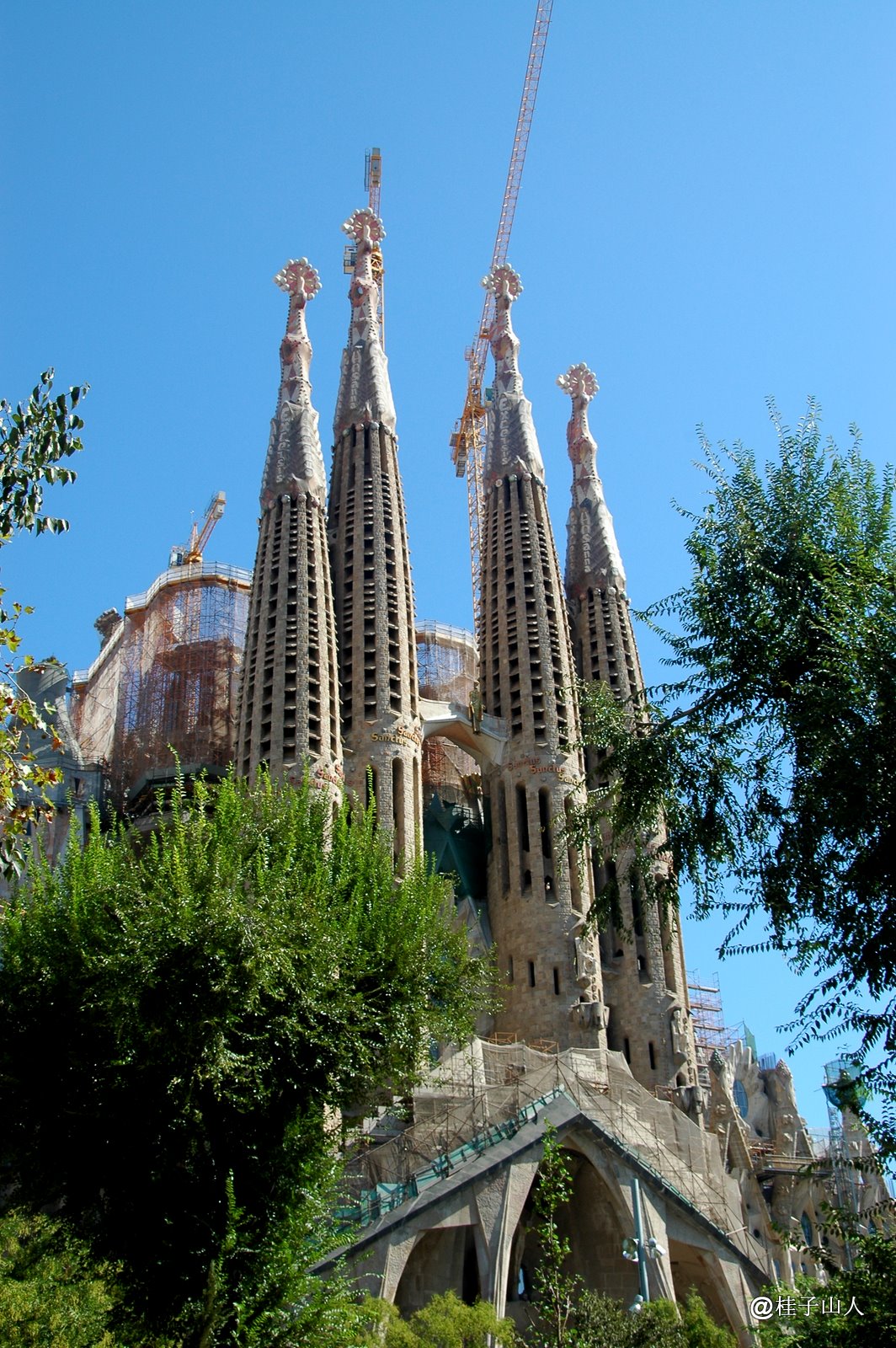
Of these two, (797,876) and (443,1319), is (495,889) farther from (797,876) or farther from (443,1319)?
(797,876)

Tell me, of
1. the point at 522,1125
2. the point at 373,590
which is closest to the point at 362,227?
the point at 373,590

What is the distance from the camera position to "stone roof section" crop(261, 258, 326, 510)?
43.8 metres

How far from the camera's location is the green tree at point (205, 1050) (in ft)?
51.1

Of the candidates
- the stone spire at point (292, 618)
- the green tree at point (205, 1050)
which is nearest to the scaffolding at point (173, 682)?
the stone spire at point (292, 618)

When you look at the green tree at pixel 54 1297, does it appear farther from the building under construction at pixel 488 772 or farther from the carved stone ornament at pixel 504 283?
the carved stone ornament at pixel 504 283

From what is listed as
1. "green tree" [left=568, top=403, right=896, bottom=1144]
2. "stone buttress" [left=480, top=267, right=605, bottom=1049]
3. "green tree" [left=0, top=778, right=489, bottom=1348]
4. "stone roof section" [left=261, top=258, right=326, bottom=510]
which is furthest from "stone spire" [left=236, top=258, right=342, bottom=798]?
"green tree" [left=568, top=403, right=896, bottom=1144]

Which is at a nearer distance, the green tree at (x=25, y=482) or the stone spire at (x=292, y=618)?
the green tree at (x=25, y=482)

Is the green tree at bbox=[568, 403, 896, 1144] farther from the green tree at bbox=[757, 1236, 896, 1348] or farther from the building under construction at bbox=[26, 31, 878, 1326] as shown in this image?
the building under construction at bbox=[26, 31, 878, 1326]

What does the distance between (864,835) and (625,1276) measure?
990 inches

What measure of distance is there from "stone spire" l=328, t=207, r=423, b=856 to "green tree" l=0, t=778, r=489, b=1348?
18.0m

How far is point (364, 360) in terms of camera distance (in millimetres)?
48469

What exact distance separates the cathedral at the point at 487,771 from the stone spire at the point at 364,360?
0.10 metres

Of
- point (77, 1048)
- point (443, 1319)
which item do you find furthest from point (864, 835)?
point (443, 1319)

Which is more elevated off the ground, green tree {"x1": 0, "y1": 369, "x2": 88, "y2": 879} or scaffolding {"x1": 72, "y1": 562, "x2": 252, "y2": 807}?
scaffolding {"x1": 72, "y1": 562, "x2": 252, "y2": 807}
